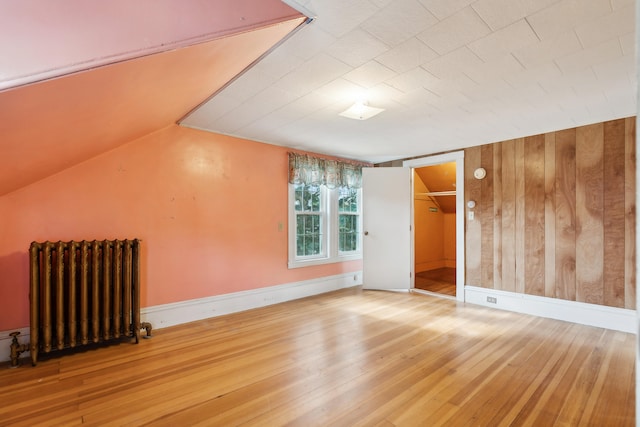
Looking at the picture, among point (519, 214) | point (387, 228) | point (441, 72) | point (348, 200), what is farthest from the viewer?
point (348, 200)

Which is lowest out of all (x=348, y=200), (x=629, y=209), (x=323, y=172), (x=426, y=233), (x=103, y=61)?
(x=426, y=233)

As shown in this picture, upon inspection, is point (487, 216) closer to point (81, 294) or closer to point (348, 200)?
point (348, 200)

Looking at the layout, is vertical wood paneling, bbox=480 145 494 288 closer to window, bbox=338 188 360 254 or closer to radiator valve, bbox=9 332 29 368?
window, bbox=338 188 360 254

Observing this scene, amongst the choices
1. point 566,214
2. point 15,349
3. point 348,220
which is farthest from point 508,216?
point 15,349

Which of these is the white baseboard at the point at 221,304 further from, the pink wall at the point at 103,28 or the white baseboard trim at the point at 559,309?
the pink wall at the point at 103,28

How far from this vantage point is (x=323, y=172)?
4301 mm

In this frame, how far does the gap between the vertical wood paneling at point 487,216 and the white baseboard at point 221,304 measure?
2043mm

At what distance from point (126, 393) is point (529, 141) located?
14.7 ft

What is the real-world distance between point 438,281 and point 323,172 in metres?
2.85

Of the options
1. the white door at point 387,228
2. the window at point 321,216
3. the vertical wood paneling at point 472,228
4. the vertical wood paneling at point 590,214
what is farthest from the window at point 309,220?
the vertical wood paneling at point 590,214

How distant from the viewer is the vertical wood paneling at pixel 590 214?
2.96m

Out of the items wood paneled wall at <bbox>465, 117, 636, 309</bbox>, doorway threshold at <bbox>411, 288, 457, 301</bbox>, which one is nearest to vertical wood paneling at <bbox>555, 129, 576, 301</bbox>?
wood paneled wall at <bbox>465, 117, 636, 309</bbox>

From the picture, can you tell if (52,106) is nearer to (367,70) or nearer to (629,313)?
(367,70)

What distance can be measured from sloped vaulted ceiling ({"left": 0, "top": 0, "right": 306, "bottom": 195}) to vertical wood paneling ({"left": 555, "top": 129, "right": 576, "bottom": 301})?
330cm
